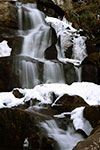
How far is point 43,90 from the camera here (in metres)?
6.78

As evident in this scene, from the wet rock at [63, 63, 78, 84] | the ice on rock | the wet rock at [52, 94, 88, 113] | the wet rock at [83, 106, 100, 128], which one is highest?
the wet rock at [83, 106, 100, 128]

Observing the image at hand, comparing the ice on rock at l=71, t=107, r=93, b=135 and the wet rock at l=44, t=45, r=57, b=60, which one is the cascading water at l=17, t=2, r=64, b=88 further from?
the ice on rock at l=71, t=107, r=93, b=135

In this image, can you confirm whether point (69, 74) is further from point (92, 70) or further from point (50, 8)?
point (50, 8)

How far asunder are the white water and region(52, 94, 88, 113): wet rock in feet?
2.90

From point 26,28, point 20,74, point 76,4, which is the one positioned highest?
point 76,4

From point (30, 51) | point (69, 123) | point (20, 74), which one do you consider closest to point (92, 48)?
point (30, 51)

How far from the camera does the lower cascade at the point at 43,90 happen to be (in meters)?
4.49

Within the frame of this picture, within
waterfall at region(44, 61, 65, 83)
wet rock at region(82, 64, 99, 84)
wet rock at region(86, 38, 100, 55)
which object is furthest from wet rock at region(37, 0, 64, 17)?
waterfall at region(44, 61, 65, 83)

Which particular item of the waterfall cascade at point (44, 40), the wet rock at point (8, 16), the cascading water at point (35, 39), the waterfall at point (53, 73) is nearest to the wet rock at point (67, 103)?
the cascading water at point (35, 39)

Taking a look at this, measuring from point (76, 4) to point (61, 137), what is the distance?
15264 millimetres

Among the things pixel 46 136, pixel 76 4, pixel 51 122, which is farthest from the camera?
pixel 76 4

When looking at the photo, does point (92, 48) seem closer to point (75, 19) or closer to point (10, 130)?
point (75, 19)

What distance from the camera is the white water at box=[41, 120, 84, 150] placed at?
14.3 feet

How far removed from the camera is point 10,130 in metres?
4.55
